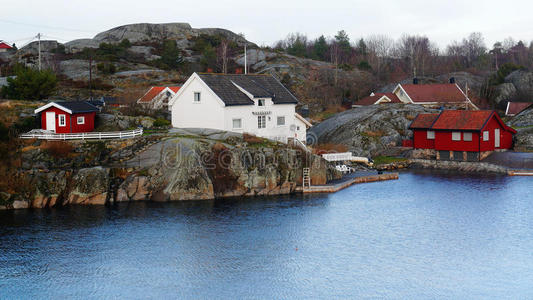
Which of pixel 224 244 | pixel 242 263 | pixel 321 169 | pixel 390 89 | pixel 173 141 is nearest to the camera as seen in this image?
pixel 242 263

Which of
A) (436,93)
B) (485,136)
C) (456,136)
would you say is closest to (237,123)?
(456,136)

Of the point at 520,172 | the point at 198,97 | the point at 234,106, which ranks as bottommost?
the point at 520,172

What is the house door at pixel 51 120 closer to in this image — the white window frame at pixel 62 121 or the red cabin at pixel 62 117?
the red cabin at pixel 62 117

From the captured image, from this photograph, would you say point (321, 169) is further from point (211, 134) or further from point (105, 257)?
point (105, 257)

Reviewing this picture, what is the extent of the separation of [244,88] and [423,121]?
67.4 feet

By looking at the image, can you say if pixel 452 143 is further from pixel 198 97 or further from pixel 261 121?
pixel 198 97

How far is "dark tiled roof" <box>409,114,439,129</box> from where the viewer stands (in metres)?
62.5

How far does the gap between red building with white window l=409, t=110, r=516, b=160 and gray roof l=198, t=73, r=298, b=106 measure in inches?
601

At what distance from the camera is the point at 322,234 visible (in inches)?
1438

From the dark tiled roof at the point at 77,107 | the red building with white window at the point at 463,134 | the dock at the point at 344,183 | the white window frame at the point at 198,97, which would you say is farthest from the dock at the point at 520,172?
the dark tiled roof at the point at 77,107

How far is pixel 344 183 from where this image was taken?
166 ft

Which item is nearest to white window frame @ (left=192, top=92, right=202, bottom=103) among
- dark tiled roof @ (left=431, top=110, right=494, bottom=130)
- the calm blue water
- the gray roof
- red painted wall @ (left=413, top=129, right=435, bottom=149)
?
the gray roof

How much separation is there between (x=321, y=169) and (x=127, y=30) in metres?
85.3

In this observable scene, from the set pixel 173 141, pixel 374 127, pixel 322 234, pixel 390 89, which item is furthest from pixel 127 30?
pixel 322 234
